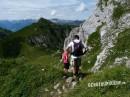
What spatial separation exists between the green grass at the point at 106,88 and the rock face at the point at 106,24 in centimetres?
2721

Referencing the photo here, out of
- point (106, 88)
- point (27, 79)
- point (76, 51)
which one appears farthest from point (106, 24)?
point (106, 88)

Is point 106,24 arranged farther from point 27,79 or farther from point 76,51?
point 76,51

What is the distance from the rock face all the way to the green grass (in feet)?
89.3

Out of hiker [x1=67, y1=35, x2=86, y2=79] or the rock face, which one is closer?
hiker [x1=67, y1=35, x2=86, y2=79]

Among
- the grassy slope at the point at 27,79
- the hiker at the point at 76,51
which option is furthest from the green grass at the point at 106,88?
the grassy slope at the point at 27,79

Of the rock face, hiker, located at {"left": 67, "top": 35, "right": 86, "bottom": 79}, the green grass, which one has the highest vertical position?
the rock face

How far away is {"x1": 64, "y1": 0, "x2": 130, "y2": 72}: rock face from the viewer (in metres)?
59.2

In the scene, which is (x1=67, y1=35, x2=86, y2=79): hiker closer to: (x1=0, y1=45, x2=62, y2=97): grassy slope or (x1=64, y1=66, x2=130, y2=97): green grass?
(x1=0, y1=45, x2=62, y2=97): grassy slope

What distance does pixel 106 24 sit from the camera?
7500 centimetres

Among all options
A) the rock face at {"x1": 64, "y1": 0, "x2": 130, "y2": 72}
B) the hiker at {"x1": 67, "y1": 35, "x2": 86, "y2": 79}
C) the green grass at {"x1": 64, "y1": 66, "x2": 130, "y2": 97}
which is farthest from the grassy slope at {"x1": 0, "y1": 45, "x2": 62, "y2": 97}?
the rock face at {"x1": 64, "y1": 0, "x2": 130, "y2": 72}

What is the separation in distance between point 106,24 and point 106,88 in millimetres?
51766

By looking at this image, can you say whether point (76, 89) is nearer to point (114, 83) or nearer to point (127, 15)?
point (114, 83)

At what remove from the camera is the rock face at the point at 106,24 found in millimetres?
59156

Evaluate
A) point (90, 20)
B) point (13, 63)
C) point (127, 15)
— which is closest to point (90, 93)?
point (13, 63)
